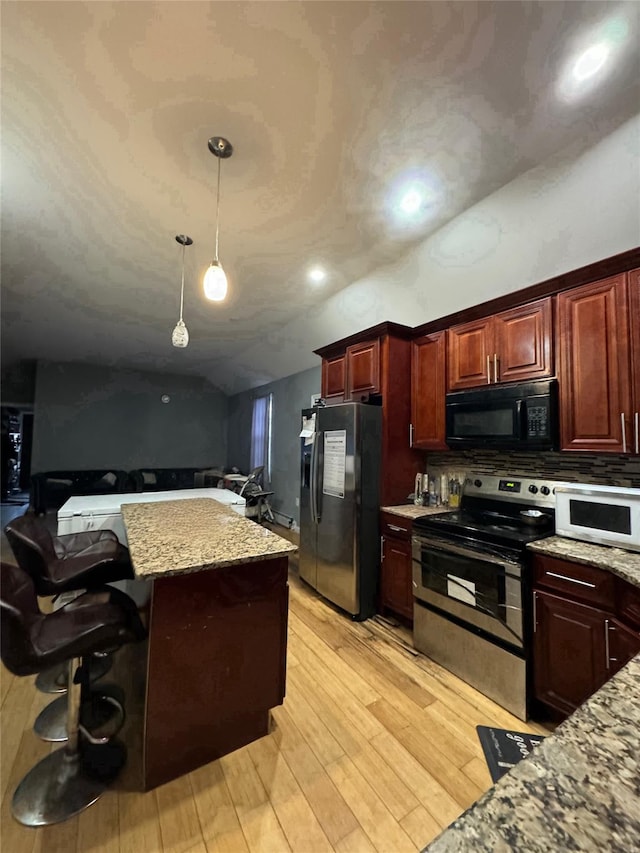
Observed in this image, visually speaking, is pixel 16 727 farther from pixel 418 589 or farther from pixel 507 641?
pixel 507 641

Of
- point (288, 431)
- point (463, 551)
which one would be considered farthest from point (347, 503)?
point (288, 431)

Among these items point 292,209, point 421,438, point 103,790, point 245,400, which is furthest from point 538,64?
point 245,400

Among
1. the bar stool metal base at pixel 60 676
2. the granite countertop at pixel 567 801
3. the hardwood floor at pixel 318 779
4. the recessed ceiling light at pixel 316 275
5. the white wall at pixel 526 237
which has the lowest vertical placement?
the hardwood floor at pixel 318 779

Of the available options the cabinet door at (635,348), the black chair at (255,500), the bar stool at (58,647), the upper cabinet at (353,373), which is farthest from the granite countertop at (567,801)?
the black chair at (255,500)

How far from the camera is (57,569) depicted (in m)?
1.80

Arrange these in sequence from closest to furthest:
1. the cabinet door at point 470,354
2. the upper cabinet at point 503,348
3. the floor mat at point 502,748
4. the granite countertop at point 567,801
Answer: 1. the granite countertop at point 567,801
2. the floor mat at point 502,748
3. the upper cabinet at point 503,348
4. the cabinet door at point 470,354

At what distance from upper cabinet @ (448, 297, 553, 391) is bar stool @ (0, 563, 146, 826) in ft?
8.06

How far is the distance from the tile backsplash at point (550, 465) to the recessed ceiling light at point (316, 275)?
78.1 inches

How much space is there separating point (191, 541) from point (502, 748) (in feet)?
4.36

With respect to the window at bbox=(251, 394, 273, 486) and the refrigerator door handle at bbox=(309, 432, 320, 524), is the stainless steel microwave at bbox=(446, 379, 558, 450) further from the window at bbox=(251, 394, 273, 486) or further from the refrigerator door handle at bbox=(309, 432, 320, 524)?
the window at bbox=(251, 394, 273, 486)

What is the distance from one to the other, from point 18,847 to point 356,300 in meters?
3.92

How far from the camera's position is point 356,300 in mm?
3641

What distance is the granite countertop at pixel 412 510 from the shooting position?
8.51 ft

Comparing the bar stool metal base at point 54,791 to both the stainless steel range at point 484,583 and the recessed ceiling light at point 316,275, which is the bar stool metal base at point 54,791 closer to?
the stainless steel range at point 484,583
